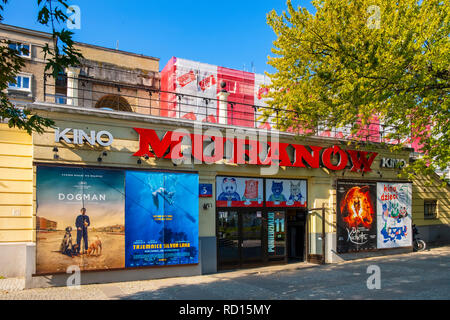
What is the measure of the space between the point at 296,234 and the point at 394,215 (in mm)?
5237

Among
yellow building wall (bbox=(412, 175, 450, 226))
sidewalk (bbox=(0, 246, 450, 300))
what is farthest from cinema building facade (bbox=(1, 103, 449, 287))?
yellow building wall (bbox=(412, 175, 450, 226))

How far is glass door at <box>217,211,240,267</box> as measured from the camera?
12992mm

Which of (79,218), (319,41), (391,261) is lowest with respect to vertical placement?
(391,261)

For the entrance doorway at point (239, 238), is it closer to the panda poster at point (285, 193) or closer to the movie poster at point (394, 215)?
→ the panda poster at point (285, 193)

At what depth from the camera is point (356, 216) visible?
621 inches

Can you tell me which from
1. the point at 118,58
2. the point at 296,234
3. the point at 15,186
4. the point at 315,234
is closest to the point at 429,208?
the point at 315,234

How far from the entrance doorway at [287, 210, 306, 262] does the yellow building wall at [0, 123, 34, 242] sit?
10.1m

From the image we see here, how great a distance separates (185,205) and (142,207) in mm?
1490

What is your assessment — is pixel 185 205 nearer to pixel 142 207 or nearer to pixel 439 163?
pixel 142 207

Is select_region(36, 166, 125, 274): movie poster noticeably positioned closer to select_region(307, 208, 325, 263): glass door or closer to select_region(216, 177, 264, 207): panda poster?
select_region(216, 177, 264, 207): panda poster

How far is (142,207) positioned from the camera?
11406mm

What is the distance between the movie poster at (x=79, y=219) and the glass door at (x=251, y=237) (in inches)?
182

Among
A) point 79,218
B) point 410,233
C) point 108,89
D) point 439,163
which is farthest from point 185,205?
point 108,89

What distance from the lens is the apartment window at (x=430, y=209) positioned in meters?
19.7
